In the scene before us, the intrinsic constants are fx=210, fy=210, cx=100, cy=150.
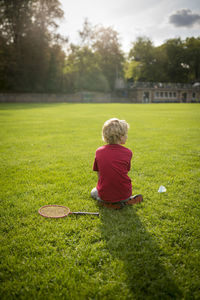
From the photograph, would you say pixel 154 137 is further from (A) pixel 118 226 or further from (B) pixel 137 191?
(A) pixel 118 226

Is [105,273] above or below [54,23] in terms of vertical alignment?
below

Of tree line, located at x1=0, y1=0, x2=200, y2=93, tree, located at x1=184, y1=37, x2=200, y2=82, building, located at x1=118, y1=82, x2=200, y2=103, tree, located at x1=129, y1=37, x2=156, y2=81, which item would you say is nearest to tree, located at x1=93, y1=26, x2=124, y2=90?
tree line, located at x1=0, y1=0, x2=200, y2=93

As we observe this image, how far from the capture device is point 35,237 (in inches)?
110

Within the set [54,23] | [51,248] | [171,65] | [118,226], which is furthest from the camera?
[171,65]

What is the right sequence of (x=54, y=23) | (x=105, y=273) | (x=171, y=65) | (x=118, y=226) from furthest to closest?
(x=171, y=65) < (x=54, y=23) < (x=118, y=226) < (x=105, y=273)

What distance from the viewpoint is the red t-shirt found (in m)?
3.31

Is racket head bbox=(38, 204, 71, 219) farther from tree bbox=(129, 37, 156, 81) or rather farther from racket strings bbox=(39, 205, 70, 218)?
tree bbox=(129, 37, 156, 81)

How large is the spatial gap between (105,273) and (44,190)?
2.27 meters

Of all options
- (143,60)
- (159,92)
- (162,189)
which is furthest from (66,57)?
(162,189)

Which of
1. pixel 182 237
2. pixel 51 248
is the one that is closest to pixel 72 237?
pixel 51 248

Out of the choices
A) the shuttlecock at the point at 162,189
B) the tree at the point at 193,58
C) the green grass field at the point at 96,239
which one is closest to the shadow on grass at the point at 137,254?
the green grass field at the point at 96,239

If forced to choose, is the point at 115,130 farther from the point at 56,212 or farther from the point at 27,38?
the point at 27,38

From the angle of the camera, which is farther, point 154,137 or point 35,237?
point 154,137

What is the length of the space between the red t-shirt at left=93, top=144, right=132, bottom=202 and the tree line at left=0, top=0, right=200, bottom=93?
155 ft
